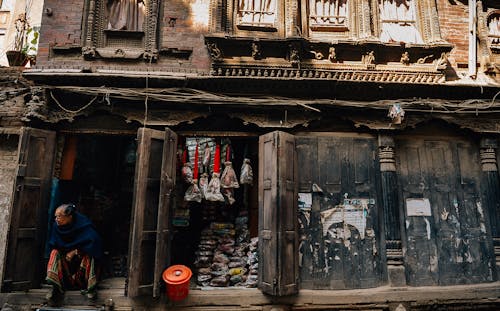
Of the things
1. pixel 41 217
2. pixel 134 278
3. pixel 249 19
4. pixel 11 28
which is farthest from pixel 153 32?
pixel 11 28

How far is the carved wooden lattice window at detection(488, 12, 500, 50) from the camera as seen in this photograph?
258 inches

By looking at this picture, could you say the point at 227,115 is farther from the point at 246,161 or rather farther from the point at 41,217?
the point at 41,217

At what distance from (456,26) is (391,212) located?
13.8ft

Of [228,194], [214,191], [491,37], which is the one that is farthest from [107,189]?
[491,37]

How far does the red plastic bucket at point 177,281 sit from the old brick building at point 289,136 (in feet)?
0.57

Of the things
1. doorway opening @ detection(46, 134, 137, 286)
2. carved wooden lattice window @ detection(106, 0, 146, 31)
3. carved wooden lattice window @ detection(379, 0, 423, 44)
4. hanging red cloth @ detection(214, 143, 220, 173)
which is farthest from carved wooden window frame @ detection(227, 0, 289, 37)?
doorway opening @ detection(46, 134, 137, 286)

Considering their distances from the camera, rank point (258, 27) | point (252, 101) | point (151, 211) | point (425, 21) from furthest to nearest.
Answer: point (425, 21)
point (258, 27)
point (252, 101)
point (151, 211)

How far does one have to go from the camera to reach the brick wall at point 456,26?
638cm

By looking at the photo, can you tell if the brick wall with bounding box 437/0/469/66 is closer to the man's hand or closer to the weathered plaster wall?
the man's hand

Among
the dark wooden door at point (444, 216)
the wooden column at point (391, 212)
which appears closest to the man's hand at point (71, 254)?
the wooden column at point (391, 212)

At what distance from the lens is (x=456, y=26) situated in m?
6.50

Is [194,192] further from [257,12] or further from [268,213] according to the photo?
[257,12]

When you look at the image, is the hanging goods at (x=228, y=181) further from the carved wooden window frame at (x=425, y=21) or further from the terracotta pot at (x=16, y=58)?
the terracotta pot at (x=16, y=58)

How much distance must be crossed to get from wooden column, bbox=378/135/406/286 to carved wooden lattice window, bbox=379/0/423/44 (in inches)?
85.1
